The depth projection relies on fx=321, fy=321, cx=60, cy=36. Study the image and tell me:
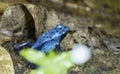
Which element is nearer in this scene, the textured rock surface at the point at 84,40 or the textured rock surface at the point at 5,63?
the textured rock surface at the point at 5,63

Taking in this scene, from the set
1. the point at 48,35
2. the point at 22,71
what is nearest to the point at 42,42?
the point at 48,35

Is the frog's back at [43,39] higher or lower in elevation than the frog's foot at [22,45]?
higher

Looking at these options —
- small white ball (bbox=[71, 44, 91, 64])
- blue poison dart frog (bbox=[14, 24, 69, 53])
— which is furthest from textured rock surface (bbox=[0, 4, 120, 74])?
blue poison dart frog (bbox=[14, 24, 69, 53])

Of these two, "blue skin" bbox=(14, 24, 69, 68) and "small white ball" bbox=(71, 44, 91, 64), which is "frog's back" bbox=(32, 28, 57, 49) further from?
"small white ball" bbox=(71, 44, 91, 64)

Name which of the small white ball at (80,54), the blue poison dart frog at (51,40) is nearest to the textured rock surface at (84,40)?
the small white ball at (80,54)

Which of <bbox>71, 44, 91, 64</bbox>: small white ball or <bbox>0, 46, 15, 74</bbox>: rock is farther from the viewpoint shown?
<bbox>71, 44, 91, 64</bbox>: small white ball

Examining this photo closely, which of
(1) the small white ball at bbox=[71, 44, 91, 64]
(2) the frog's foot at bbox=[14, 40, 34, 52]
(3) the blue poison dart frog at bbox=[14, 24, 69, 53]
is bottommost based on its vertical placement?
(1) the small white ball at bbox=[71, 44, 91, 64]

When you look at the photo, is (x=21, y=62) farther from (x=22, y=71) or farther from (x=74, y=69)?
(x=74, y=69)

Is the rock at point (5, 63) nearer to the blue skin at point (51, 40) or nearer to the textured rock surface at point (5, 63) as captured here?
the textured rock surface at point (5, 63)
